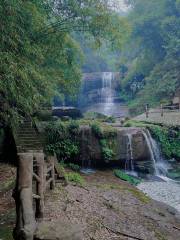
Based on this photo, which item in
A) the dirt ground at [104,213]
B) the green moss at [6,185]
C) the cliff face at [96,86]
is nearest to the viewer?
the dirt ground at [104,213]

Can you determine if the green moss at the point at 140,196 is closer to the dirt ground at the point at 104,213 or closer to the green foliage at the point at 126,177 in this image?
the dirt ground at the point at 104,213

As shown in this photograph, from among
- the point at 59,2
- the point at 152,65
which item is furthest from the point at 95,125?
the point at 152,65

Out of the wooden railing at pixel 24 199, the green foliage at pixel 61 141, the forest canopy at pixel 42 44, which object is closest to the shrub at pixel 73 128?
the green foliage at pixel 61 141

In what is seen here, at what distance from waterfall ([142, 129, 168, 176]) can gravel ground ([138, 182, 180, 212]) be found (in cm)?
214

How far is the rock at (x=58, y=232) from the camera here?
10.6 feet

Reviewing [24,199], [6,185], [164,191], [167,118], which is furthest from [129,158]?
[24,199]

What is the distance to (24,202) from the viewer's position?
4023mm

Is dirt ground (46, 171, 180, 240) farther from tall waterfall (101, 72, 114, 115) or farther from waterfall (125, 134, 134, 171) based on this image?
tall waterfall (101, 72, 114, 115)

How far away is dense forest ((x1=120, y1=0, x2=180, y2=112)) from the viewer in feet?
108

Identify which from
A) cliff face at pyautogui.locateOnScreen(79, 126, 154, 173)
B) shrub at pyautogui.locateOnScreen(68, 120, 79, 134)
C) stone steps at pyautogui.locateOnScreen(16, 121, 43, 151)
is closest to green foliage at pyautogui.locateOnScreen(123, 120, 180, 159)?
cliff face at pyautogui.locateOnScreen(79, 126, 154, 173)

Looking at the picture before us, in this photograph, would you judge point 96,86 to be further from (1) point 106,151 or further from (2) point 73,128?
(1) point 106,151

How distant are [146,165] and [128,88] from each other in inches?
930

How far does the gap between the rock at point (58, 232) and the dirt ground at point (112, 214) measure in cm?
316

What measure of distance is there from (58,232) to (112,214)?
5.44m
